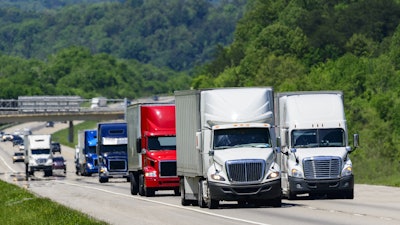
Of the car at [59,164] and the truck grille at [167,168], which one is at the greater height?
the car at [59,164]

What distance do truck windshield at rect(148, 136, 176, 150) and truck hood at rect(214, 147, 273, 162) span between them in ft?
39.0

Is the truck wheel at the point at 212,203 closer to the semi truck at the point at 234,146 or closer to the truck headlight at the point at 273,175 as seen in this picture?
the semi truck at the point at 234,146

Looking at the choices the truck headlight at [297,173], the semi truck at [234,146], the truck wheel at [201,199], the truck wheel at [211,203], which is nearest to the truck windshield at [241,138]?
the semi truck at [234,146]

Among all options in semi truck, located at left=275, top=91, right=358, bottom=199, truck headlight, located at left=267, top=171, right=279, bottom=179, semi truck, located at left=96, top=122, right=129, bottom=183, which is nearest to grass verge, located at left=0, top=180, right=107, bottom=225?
truck headlight, located at left=267, top=171, right=279, bottom=179

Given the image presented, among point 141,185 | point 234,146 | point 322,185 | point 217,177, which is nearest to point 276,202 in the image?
point 234,146

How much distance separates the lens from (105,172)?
77.8 m

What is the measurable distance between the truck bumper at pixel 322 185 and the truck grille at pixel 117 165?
108 feet

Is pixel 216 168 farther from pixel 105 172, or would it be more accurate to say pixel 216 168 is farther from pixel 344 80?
pixel 344 80

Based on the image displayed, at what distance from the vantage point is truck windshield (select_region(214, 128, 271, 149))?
40.8m

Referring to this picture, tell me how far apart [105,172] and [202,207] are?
36.5 meters

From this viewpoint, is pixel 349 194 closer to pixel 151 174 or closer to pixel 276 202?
pixel 276 202

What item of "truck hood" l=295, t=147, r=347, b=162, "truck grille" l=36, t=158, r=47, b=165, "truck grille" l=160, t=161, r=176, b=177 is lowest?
"truck grille" l=160, t=161, r=176, b=177

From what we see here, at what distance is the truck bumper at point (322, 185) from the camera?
1753 inches

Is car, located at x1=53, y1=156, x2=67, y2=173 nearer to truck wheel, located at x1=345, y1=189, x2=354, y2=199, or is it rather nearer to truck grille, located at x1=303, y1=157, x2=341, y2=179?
truck wheel, located at x1=345, y1=189, x2=354, y2=199
